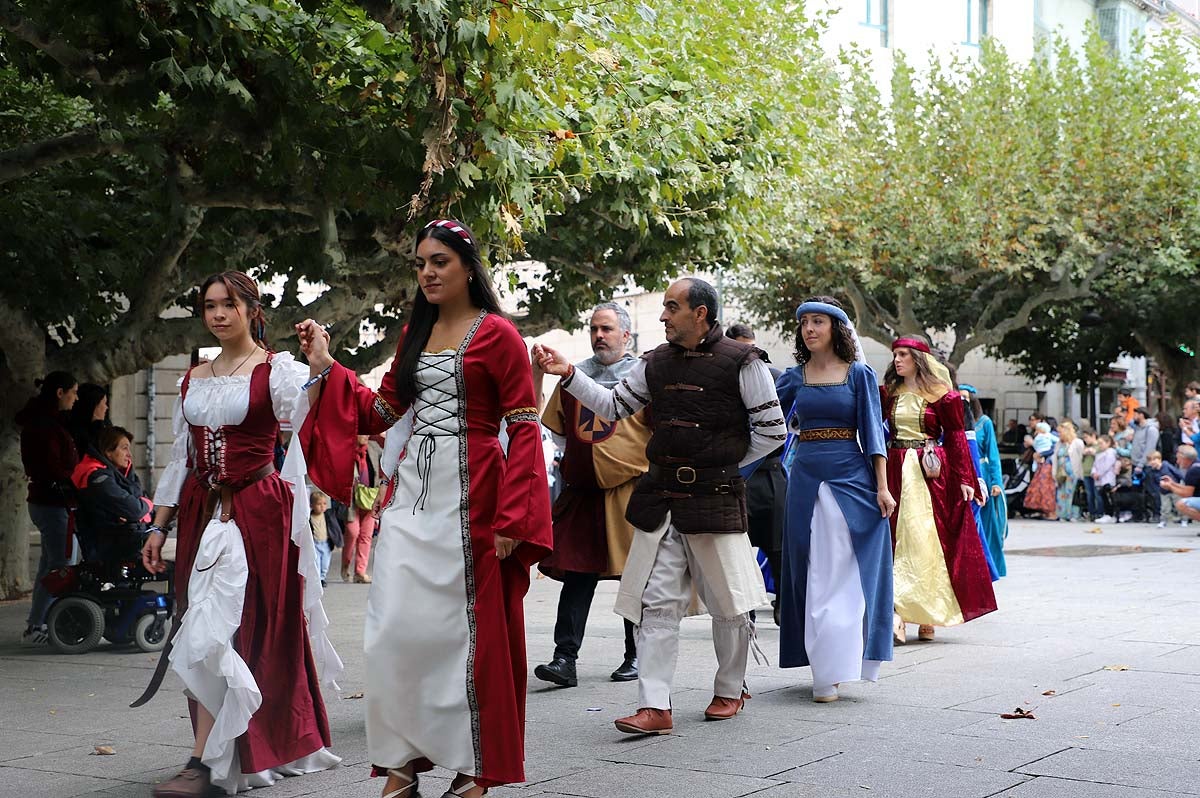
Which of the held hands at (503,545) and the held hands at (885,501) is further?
the held hands at (885,501)

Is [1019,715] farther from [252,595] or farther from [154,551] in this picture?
[154,551]

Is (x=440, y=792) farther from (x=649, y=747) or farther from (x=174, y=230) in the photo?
(x=174, y=230)

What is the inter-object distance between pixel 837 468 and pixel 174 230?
7.58 m

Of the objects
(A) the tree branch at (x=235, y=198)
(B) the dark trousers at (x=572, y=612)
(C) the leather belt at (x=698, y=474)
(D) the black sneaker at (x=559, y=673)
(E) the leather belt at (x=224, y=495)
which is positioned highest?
(A) the tree branch at (x=235, y=198)

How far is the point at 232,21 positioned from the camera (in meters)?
9.37

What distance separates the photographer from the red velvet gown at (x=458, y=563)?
4.93m

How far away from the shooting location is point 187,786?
5441 mm

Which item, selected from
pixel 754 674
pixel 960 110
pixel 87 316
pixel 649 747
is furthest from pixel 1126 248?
pixel 649 747

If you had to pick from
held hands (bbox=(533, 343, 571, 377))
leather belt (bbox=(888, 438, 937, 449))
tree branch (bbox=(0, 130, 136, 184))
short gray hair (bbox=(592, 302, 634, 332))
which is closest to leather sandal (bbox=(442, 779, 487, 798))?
held hands (bbox=(533, 343, 571, 377))

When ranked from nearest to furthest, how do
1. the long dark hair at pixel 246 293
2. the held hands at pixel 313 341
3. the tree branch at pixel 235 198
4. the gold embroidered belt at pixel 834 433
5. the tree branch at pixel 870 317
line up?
the held hands at pixel 313 341 → the long dark hair at pixel 246 293 → the gold embroidered belt at pixel 834 433 → the tree branch at pixel 235 198 → the tree branch at pixel 870 317

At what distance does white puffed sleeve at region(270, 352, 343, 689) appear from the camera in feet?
18.9

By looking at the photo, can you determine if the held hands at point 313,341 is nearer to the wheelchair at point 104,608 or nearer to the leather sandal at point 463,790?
the leather sandal at point 463,790

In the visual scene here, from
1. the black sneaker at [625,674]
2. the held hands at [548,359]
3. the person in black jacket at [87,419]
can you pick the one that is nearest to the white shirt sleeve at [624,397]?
the held hands at [548,359]

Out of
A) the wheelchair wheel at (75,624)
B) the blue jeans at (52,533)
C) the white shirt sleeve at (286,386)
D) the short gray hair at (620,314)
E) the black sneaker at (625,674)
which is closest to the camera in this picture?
the white shirt sleeve at (286,386)
